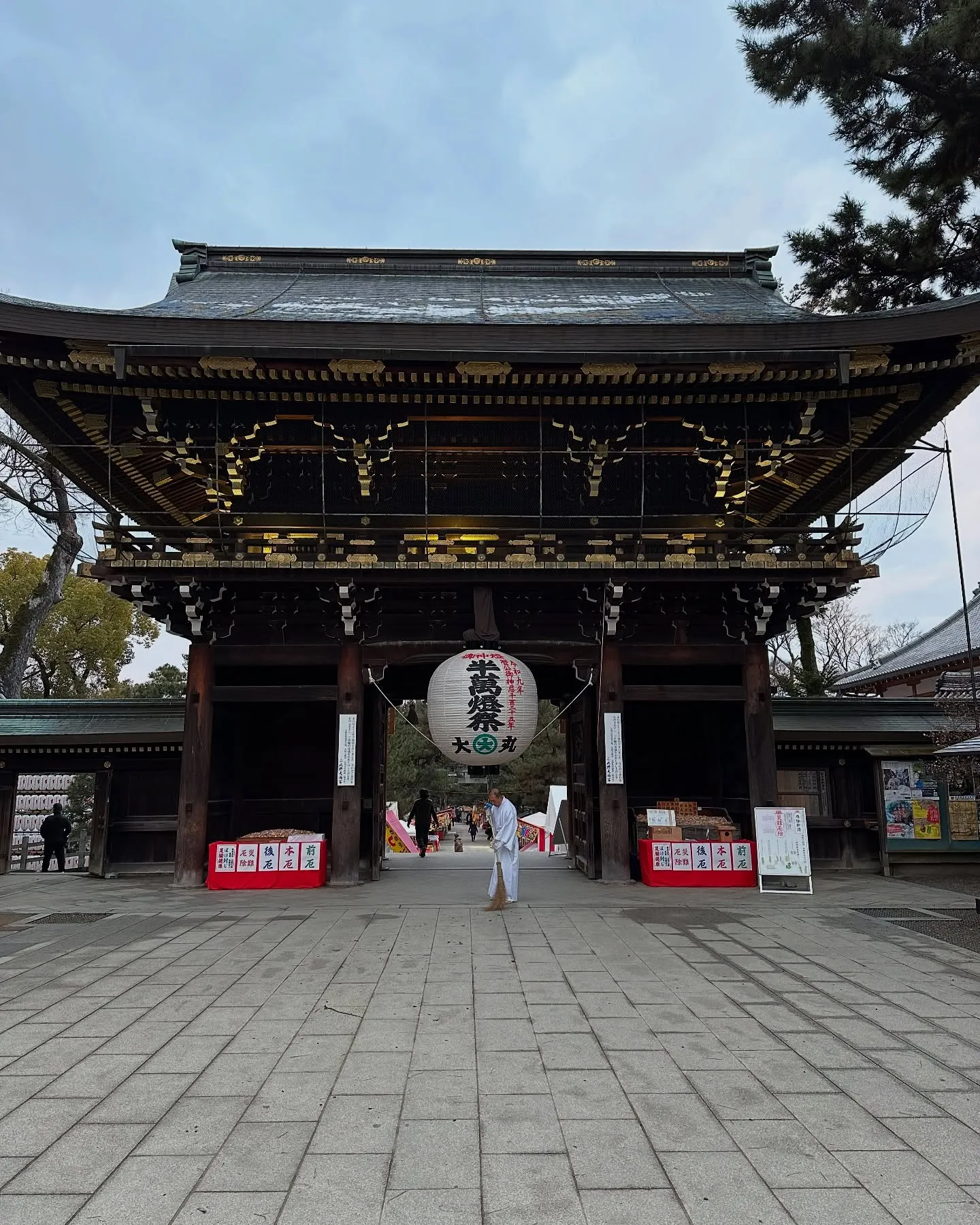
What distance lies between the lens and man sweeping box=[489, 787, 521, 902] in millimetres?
9617

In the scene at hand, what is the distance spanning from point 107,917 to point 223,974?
11.9ft

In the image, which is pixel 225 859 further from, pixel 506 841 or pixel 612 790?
pixel 612 790

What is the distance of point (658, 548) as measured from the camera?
453 inches

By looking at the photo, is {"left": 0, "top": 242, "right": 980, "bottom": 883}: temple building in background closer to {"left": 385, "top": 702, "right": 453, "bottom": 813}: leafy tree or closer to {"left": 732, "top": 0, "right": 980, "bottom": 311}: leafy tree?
{"left": 732, "top": 0, "right": 980, "bottom": 311}: leafy tree

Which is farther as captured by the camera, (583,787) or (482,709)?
(583,787)

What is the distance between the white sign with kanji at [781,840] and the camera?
10359 millimetres

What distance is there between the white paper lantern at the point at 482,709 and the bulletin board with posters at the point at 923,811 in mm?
6943

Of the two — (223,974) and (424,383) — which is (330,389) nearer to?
(424,383)

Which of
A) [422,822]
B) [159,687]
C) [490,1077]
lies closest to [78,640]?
[159,687]

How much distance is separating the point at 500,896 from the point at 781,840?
409 cm

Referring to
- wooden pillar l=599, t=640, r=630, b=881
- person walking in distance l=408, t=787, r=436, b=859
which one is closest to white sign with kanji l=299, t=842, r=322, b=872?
wooden pillar l=599, t=640, r=630, b=881

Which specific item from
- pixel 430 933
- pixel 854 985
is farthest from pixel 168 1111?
pixel 854 985

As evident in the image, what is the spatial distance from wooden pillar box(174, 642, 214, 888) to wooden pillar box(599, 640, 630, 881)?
19.8 feet

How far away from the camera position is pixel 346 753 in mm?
11258
